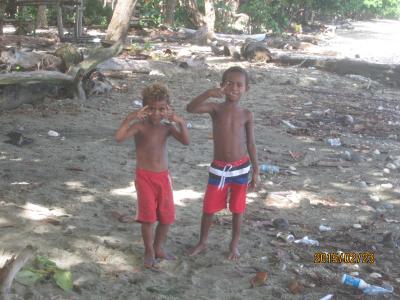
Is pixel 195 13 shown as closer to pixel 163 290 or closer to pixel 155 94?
pixel 155 94

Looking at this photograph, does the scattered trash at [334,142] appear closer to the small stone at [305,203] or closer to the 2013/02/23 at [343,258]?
the small stone at [305,203]

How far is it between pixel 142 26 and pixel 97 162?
14283mm

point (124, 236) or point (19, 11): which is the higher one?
point (19, 11)

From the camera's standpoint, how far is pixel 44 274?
2.99 meters

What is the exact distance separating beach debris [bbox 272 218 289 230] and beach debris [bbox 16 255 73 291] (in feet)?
5.78

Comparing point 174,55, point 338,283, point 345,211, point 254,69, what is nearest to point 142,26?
point 174,55

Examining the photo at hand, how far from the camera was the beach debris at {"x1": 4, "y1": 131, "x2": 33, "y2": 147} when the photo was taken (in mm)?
5746

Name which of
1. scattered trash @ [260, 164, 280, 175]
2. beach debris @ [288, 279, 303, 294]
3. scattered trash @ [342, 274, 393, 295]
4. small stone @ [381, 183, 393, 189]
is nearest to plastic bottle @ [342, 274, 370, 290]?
scattered trash @ [342, 274, 393, 295]

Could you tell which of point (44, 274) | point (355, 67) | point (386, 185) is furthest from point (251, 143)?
point (355, 67)

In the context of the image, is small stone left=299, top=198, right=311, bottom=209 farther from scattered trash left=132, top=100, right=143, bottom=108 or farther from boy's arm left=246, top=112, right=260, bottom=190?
scattered trash left=132, top=100, right=143, bottom=108

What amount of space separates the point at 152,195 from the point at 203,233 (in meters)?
0.56

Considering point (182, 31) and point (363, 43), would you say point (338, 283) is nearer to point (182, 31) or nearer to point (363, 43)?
point (182, 31)

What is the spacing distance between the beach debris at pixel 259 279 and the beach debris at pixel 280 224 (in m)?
0.86

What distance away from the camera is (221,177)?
3488mm
